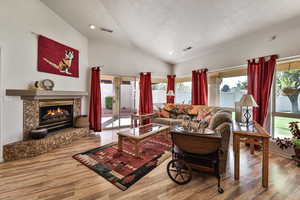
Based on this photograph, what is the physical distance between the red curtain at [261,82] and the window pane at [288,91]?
0.26 metres

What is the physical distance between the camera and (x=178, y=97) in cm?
564

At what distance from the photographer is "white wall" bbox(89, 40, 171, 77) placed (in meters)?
4.39

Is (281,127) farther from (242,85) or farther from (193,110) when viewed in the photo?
(193,110)

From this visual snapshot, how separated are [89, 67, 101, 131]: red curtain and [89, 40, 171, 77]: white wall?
0.34 m

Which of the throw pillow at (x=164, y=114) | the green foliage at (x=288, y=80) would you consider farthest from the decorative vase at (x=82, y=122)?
the green foliage at (x=288, y=80)

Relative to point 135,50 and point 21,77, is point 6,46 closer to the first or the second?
point 21,77

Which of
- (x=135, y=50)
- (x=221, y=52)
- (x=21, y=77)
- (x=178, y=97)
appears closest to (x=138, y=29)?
(x=135, y=50)

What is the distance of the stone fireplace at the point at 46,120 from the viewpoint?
249 cm

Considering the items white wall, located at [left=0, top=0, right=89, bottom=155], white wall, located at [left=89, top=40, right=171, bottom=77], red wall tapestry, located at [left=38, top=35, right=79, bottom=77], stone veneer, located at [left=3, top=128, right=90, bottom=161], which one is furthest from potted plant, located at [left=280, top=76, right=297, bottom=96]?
white wall, located at [left=0, top=0, right=89, bottom=155]

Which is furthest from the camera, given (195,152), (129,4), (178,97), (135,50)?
(178,97)

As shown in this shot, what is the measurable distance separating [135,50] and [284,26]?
160 inches

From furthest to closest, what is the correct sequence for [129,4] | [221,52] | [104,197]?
1. [221,52]
2. [129,4]
3. [104,197]

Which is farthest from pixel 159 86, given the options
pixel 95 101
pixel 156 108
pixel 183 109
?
pixel 95 101

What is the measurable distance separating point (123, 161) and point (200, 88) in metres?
3.31
